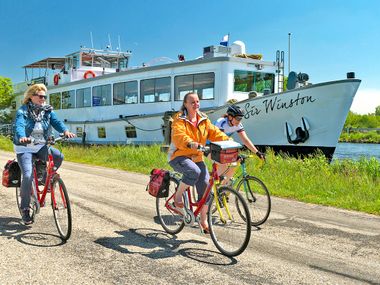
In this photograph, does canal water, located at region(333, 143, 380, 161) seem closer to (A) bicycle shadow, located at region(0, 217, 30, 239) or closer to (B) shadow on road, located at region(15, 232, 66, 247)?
(A) bicycle shadow, located at region(0, 217, 30, 239)

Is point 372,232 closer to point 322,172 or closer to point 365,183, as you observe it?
point 365,183

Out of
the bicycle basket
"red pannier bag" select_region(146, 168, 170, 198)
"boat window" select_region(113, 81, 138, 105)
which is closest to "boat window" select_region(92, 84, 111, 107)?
"boat window" select_region(113, 81, 138, 105)

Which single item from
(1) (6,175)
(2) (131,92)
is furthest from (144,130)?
(1) (6,175)

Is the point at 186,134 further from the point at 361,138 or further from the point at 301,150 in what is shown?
the point at 361,138

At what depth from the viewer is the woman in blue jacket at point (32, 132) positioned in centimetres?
527

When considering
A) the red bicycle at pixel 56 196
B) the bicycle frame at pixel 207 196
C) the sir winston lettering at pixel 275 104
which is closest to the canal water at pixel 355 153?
the sir winston lettering at pixel 275 104

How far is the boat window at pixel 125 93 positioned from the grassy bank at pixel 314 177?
4.64 meters

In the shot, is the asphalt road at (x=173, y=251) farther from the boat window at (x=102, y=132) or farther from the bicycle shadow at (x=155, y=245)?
the boat window at (x=102, y=132)

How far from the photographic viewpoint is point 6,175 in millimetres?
5672

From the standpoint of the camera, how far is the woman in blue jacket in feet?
17.3

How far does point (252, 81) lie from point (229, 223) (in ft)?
42.0

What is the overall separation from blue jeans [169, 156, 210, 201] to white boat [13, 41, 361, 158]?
9.81 meters

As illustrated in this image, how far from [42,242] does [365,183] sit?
6897mm

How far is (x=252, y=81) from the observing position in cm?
1702
